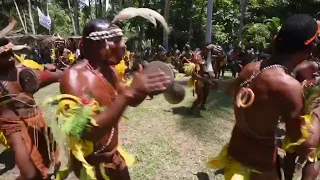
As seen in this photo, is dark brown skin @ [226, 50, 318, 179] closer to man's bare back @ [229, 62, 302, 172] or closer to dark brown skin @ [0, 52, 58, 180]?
man's bare back @ [229, 62, 302, 172]

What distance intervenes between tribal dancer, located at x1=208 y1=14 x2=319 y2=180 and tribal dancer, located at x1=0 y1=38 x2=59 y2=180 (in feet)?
6.34

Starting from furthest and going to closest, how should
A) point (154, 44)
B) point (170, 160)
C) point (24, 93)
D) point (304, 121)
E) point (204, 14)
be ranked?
point (154, 44) < point (204, 14) < point (170, 160) < point (24, 93) < point (304, 121)

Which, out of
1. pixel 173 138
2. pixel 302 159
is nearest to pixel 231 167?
pixel 302 159

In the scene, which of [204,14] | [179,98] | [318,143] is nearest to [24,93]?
[179,98]

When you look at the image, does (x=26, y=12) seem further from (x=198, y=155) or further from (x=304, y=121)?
(x=304, y=121)

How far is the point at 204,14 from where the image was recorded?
2694 cm

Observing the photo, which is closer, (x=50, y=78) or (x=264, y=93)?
(x=264, y=93)

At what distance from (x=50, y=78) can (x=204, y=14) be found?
23964 mm

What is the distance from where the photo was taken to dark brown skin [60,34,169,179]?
2297 mm

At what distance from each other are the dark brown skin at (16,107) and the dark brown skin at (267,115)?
1.96 m

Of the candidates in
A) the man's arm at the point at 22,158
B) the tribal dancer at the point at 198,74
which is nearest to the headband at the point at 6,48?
the man's arm at the point at 22,158

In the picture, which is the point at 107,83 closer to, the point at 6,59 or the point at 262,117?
the point at 262,117

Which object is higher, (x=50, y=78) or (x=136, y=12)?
(x=136, y=12)

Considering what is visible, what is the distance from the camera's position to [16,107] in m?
3.89
